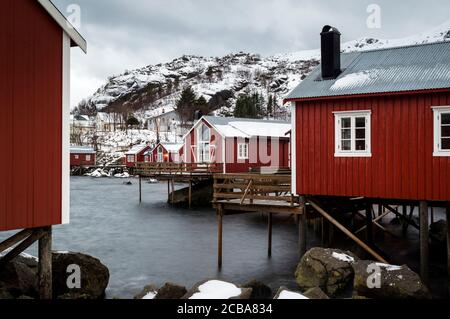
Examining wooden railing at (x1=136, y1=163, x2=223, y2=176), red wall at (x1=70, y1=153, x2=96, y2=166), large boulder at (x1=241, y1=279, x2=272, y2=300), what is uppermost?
red wall at (x1=70, y1=153, x2=96, y2=166)

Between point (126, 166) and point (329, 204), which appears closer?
point (329, 204)

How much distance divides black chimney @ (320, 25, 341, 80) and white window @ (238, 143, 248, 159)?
2751 cm

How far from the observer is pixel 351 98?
15336mm

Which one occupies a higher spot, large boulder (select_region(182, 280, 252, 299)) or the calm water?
large boulder (select_region(182, 280, 252, 299))

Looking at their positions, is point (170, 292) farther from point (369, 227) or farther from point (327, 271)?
point (369, 227)

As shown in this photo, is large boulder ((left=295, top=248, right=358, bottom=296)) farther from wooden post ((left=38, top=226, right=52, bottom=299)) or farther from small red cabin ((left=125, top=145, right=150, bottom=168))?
small red cabin ((left=125, top=145, right=150, bottom=168))

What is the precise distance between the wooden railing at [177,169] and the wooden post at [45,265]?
1122 inches

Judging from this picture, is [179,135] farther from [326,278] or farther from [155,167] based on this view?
[326,278]

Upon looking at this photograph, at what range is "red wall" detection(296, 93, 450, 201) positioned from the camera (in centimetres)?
1414

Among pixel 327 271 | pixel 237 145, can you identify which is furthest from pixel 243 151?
pixel 327 271

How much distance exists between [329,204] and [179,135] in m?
103

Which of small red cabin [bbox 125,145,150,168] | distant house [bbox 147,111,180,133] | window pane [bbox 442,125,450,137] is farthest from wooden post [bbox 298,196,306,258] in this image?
distant house [bbox 147,111,180,133]

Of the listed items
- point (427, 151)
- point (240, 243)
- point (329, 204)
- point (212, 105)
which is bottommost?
point (240, 243)
